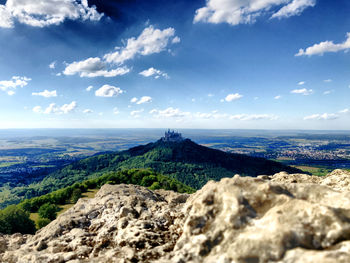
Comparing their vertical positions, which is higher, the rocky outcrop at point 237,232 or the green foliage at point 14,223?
the rocky outcrop at point 237,232

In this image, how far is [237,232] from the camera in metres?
7.17

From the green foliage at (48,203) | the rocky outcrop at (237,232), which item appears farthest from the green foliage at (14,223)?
the rocky outcrop at (237,232)

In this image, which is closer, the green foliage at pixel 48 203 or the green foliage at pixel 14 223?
the green foliage at pixel 14 223

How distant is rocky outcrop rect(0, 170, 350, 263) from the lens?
622cm

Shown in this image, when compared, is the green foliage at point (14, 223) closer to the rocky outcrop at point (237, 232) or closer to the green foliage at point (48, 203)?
the green foliage at point (48, 203)

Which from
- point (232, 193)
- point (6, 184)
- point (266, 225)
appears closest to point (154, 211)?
point (232, 193)

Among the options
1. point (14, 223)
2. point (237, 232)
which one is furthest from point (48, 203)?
point (237, 232)

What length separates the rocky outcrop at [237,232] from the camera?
20.4 feet

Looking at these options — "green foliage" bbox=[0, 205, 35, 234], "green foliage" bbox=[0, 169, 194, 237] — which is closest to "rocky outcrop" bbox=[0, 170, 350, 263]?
"green foliage" bbox=[0, 205, 35, 234]

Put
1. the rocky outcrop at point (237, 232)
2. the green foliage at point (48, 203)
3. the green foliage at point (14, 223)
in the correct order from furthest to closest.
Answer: the green foliage at point (48, 203) → the green foliage at point (14, 223) → the rocky outcrop at point (237, 232)

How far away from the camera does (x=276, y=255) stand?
6.02 meters

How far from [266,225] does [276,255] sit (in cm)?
101

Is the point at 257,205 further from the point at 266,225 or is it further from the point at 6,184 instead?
the point at 6,184

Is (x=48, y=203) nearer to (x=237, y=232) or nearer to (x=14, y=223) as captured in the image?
(x=14, y=223)
